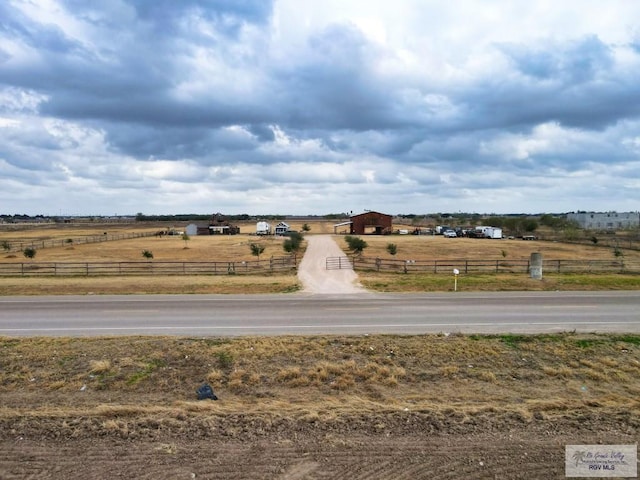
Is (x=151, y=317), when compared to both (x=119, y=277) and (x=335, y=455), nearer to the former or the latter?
(x=335, y=455)

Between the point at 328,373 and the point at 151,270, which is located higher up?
the point at 151,270

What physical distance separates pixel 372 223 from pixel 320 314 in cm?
8435

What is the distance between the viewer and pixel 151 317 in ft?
55.6

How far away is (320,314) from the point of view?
17.3 m

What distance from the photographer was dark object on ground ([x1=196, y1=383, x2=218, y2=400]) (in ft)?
29.7

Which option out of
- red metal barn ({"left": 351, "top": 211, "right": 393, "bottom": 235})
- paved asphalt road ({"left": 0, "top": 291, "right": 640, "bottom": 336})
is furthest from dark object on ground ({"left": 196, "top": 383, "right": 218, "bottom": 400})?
red metal barn ({"left": 351, "top": 211, "right": 393, "bottom": 235})

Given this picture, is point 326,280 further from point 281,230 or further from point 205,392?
point 281,230

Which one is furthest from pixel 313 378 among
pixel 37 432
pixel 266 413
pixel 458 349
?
pixel 37 432

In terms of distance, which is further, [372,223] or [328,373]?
[372,223]

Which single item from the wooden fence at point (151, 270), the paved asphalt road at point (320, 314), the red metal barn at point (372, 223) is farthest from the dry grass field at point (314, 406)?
the red metal barn at point (372, 223)

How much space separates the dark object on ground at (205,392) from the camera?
906 cm

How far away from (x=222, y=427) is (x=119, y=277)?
25237 mm

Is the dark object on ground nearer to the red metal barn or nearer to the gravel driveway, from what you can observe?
the gravel driveway

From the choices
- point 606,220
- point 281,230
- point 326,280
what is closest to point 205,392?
point 326,280
